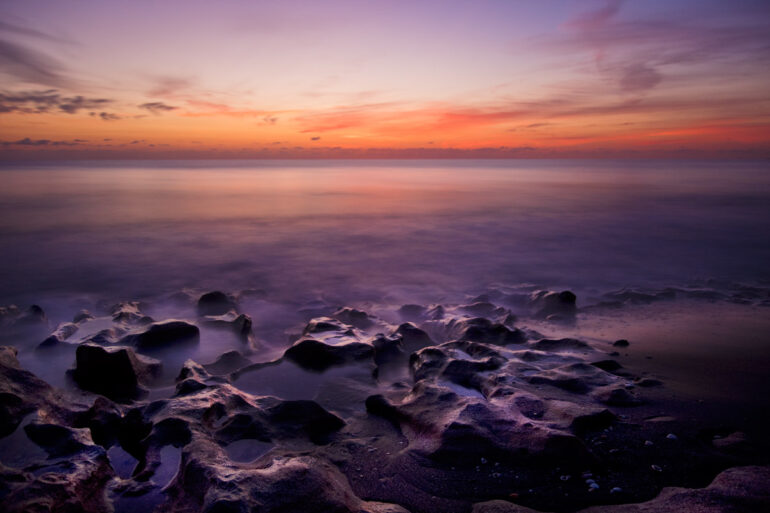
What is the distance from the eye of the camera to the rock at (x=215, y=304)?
781 centimetres

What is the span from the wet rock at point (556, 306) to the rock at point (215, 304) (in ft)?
18.2

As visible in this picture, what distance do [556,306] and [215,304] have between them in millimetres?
6146

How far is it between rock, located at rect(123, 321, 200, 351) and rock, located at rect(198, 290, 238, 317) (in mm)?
1661

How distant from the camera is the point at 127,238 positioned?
15641mm

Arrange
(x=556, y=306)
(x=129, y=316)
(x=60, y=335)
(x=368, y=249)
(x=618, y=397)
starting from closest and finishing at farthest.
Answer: (x=618, y=397) → (x=60, y=335) → (x=129, y=316) → (x=556, y=306) → (x=368, y=249)

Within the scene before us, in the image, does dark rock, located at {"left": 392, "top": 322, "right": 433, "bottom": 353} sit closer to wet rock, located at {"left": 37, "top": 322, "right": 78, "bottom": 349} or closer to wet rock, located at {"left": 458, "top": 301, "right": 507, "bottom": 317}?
wet rock, located at {"left": 458, "top": 301, "right": 507, "bottom": 317}

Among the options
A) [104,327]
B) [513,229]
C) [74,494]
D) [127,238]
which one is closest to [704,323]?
[74,494]

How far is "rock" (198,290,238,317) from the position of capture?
781cm

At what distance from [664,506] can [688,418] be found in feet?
4.76

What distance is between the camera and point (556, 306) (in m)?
7.73

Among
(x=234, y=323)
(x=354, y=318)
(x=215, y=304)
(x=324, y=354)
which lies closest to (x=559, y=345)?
(x=324, y=354)

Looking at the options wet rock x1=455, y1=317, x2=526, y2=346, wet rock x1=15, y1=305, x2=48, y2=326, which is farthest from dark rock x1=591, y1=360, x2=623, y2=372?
wet rock x1=15, y1=305, x2=48, y2=326

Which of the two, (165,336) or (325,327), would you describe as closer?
(165,336)

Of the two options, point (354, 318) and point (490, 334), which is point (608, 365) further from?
point (354, 318)
